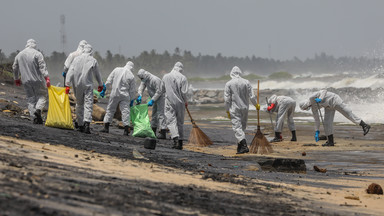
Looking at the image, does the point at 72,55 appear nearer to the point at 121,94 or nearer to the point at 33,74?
the point at 33,74

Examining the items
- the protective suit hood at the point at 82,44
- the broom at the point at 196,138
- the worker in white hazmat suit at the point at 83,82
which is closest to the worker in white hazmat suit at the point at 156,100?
the broom at the point at 196,138

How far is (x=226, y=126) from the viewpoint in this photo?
20.8 m

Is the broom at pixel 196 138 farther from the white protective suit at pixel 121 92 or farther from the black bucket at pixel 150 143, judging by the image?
the black bucket at pixel 150 143

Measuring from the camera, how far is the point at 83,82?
12438mm

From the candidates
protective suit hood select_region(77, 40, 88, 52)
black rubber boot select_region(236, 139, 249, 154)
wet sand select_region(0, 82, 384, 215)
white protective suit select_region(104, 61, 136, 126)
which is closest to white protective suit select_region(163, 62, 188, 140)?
wet sand select_region(0, 82, 384, 215)

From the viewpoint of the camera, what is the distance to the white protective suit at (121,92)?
45.5 ft

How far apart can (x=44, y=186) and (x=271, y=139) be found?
1227 centimetres

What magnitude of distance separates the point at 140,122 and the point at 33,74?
2.63 m

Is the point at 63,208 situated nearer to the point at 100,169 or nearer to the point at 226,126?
the point at 100,169

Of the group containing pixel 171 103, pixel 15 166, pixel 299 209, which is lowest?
pixel 299 209

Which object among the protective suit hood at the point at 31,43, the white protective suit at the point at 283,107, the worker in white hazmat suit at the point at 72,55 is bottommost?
the white protective suit at the point at 283,107

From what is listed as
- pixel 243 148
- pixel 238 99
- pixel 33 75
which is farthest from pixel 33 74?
pixel 243 148

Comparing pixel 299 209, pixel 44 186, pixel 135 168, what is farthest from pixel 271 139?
pixel 44 186

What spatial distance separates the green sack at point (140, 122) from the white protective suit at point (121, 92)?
0.55 ft
